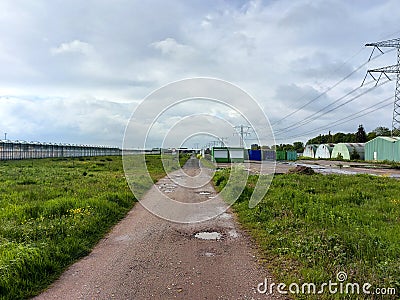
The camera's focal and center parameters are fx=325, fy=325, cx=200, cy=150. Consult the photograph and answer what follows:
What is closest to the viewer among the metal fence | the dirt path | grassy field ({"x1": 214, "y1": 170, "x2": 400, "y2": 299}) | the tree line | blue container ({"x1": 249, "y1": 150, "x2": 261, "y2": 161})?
the dirt path

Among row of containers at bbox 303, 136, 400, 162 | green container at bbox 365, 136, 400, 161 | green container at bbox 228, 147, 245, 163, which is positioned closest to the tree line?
row of containers at bbox 303, 136, 400, 162

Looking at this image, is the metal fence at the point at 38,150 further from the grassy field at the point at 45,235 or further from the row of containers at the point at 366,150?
the row of containers at the point at 366,150

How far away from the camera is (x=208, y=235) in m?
7.71

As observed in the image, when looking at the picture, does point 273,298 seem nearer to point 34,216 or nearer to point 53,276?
point 53,276

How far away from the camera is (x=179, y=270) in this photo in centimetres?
534

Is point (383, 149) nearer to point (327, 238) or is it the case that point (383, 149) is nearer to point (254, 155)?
point (254, 155)

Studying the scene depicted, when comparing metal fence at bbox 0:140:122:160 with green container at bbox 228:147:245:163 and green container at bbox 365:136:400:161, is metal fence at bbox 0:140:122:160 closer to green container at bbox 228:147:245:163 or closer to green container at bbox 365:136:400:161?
green container at bbox 228:147:245:163

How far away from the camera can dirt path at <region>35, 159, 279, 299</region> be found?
4.51 m

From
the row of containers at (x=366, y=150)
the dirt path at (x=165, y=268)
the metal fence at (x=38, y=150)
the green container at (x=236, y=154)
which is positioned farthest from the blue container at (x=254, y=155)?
the dirt path at (x=165, y=268)

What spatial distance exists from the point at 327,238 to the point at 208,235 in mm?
2708

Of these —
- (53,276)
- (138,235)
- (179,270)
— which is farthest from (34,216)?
(179,270)

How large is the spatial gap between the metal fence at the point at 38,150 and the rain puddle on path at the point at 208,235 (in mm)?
42007

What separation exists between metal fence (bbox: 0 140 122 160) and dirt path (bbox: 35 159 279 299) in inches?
1648

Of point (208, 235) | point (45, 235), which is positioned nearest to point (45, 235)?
point (45, 235)
